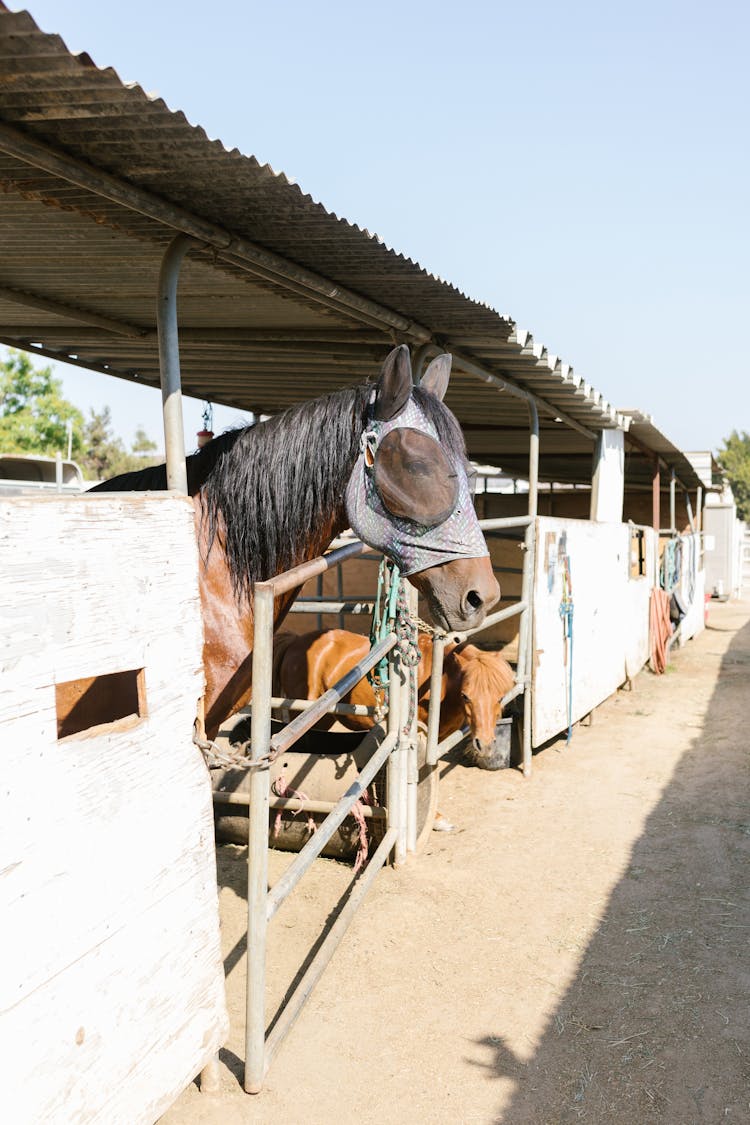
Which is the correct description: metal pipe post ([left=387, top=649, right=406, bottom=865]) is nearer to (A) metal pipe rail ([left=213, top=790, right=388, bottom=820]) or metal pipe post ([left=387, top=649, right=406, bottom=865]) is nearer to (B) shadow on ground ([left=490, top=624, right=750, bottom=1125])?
(A) metal pipe rail ([left=213, top=790, right=388, bottom=820])

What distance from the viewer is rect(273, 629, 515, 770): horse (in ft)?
16.5

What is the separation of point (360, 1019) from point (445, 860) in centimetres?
150

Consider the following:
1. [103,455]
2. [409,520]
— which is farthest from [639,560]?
[103,455]

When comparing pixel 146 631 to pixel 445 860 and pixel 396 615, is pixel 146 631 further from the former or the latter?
pixel 445 860

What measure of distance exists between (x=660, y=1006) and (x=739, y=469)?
48667 millimetres

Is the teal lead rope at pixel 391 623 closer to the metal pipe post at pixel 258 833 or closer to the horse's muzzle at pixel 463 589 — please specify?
the horse's muzzle at pixel 463 589

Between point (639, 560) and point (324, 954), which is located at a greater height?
point (639, 560)

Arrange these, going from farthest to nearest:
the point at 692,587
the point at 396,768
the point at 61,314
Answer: the point at 692,587
the point at 396,768
the point at 61,314

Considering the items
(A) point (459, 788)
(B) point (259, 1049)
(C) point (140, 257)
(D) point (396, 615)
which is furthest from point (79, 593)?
(A) point (459, 788)

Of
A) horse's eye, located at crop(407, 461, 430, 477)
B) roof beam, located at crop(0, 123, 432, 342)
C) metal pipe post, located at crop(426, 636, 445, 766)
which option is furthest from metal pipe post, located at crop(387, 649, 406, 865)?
roof beam, located at crop(0, 123, 432, 342)

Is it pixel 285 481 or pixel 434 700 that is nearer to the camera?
pixel 285 481

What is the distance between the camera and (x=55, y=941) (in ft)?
5.60

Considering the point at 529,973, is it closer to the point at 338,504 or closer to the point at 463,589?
the point at 463,589

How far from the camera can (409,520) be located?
2.67 m
